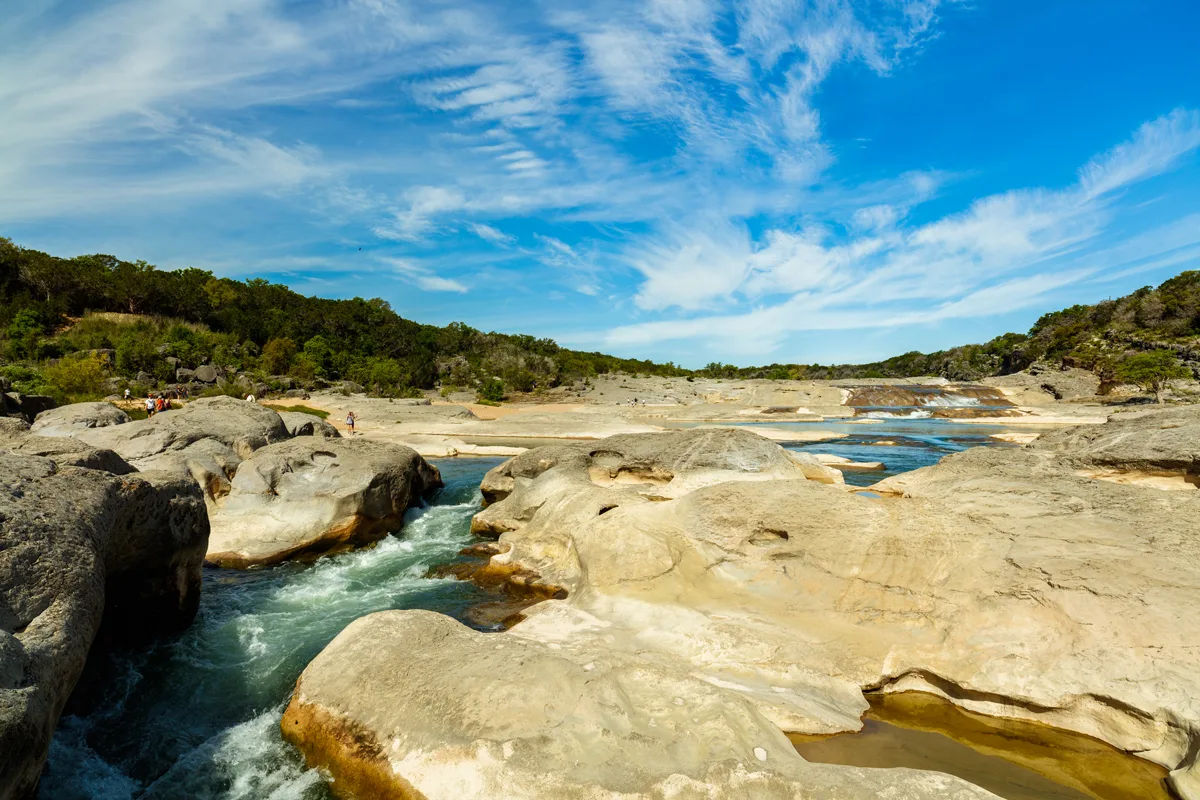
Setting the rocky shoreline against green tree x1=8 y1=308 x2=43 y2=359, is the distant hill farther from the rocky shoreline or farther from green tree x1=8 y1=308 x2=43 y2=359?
green tree x1=8 y1=308 x2=43 y2=359

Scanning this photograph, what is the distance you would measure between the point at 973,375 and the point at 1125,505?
360ft

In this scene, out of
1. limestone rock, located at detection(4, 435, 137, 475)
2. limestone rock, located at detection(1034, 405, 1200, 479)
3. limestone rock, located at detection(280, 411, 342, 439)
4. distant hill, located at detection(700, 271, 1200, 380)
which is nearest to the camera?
limestone rock, located at detection(4, 435, 137, 475)

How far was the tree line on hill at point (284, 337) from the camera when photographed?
2007 inches

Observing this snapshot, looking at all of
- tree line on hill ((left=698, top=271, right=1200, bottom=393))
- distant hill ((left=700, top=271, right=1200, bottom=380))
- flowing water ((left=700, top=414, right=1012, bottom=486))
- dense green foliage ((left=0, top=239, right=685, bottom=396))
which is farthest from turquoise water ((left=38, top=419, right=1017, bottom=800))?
distant hill ((left=700, top=271, right=1200, bottom=380))

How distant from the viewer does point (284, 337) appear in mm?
72500

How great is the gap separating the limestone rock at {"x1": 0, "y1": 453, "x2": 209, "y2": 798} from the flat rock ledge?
2347 millimetres

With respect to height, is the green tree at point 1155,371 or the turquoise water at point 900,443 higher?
the green tree at point 1155,371

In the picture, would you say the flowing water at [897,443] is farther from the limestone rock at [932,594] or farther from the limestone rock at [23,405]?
the limestone rock at [23,405]

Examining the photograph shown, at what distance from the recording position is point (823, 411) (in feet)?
206

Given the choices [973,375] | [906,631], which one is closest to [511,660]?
[906,631]

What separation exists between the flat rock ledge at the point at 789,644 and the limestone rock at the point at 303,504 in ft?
20.7

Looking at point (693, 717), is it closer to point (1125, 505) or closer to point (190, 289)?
point (1125, 505)

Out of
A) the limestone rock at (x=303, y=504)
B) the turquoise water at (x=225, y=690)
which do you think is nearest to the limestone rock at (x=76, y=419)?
the limestone rock at (x=303, y=504)

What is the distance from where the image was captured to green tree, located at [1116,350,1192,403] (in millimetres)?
51694
